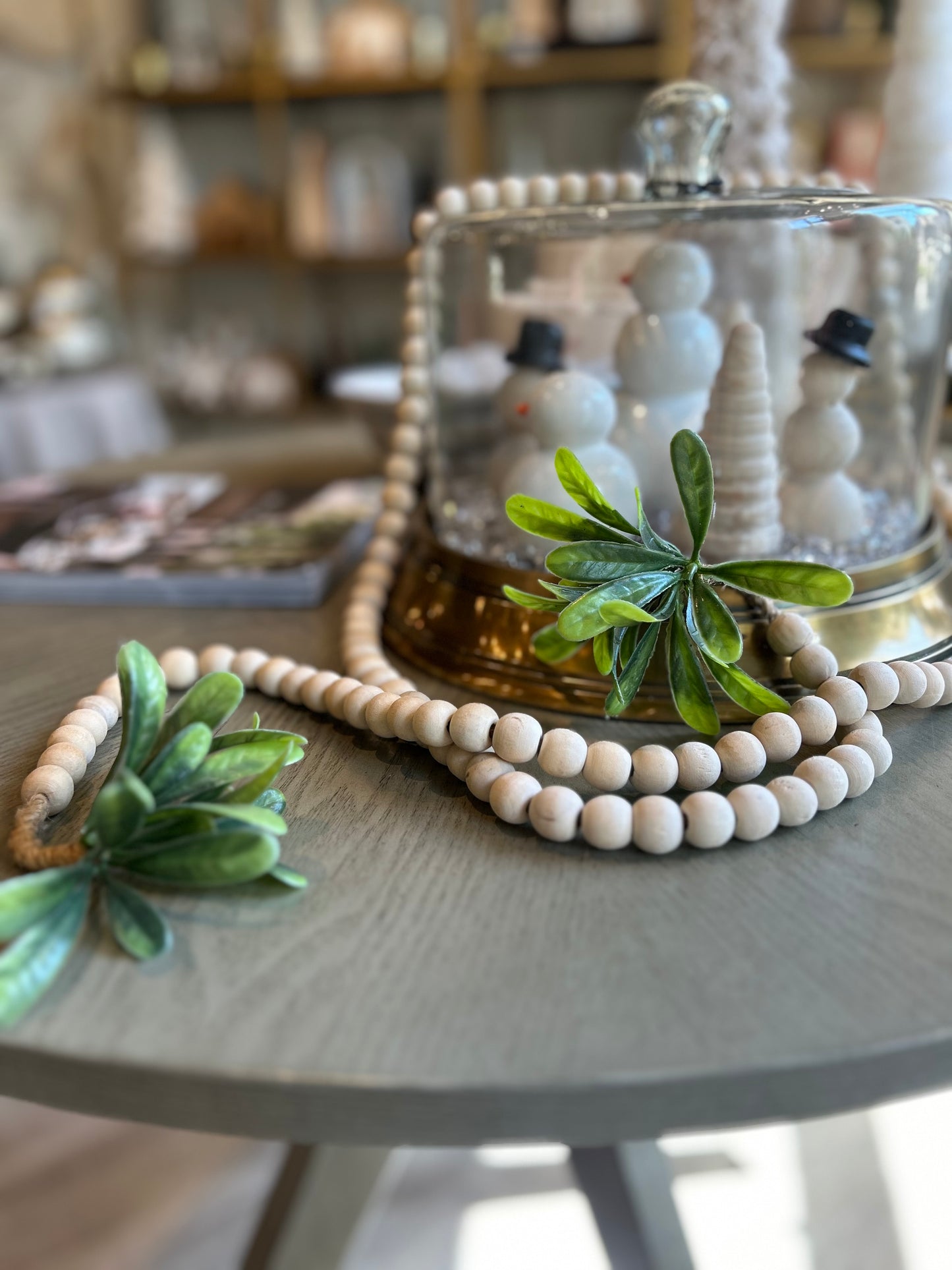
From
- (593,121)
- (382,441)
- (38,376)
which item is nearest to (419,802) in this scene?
(382,441)

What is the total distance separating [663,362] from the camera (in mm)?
499

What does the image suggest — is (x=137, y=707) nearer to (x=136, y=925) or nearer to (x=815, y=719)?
(x=136, y=925)

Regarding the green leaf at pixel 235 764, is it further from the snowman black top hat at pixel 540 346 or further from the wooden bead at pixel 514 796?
the snowman black top hat at pixel 540 346

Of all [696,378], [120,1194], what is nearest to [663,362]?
[696,378]

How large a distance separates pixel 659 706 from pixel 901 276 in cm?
31

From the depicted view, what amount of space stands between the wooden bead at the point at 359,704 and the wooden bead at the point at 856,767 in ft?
0.60

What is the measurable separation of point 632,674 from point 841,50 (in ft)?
6.86

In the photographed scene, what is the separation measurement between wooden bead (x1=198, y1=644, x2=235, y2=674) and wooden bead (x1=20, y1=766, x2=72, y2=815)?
0.12 m

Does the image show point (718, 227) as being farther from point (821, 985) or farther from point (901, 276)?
point (821, 985)

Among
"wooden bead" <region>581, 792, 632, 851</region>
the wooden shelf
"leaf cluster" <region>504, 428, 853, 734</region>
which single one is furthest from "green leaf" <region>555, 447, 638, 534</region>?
the wooden shelf

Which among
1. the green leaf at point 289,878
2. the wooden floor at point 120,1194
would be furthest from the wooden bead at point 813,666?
the wooden floor at point 120,1194

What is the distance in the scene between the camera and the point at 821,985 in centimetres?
28

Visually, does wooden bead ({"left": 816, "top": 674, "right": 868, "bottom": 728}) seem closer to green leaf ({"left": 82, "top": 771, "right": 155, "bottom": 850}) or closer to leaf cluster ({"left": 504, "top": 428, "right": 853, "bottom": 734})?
leaf cluster ({"left": 504, "top": 428, "right": 853, "bottom": 734})

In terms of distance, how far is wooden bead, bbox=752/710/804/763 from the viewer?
0.38 meters
